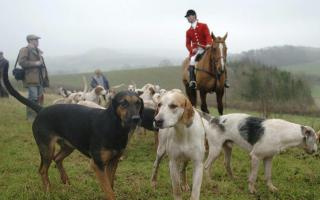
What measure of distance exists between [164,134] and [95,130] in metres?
1.14

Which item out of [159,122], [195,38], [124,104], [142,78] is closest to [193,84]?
[195,38]

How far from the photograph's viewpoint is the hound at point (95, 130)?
5090 mm

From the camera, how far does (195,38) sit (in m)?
11.2

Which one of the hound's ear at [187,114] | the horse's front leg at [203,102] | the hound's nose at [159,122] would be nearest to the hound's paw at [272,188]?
the hound's ear at [187,114]

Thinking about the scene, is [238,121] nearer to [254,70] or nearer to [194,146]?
[194,146]

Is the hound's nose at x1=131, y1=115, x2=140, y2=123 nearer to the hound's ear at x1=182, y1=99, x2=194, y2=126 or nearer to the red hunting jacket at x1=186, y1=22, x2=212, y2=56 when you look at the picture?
the hound's ear at x1=182, y1=99, x2=194, y2=126

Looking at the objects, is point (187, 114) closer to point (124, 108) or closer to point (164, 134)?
point (124, 108)

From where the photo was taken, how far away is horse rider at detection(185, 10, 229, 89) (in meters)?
10.9

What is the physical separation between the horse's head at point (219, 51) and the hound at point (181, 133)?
4.62 m

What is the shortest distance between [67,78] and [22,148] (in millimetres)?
49483

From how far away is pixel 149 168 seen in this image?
7.89m

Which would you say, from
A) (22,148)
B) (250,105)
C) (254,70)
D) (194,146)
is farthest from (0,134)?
(254,70)

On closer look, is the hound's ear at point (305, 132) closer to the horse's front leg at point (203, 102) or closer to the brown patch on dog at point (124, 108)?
the brown patch on dog at point (124, 108)

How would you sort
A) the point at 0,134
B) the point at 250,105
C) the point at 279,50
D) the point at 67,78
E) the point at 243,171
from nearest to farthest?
1. the point at 243,171
2. the point at 0,134
3. the point at 250,105
4. the point at 67,78
5. the point at 279,50
